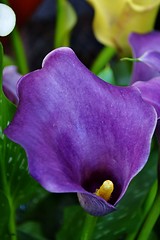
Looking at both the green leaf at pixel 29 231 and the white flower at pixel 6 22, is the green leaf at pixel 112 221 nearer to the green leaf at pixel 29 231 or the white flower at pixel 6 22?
the green leaf at pixel 29 231

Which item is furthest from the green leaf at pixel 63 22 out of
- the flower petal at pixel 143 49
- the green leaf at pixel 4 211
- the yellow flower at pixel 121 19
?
the green leaf at pixel 4 211

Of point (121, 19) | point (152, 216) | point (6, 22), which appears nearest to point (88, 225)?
point (152, 216)

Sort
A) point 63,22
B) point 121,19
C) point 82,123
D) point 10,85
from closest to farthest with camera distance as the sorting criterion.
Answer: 1. point 82,123
2. point 10,85
3. point 121,19
4. point 63,22

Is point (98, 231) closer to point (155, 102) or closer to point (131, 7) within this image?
point (155, 102)

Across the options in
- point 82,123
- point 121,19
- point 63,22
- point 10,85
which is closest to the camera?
point 82,123

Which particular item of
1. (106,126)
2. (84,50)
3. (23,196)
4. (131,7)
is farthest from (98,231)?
(84,50)

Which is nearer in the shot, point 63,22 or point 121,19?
point 121,19

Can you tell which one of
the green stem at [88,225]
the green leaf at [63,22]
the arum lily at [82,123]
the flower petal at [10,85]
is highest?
the arum lily at [82,123]

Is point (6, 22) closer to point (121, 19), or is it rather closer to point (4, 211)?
point (4, 211)
